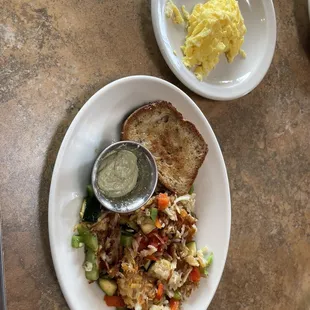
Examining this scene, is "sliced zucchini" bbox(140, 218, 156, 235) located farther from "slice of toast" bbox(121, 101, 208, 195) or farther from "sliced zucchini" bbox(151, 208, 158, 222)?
"slice of toast" bbox(121, 101, 208, 195)

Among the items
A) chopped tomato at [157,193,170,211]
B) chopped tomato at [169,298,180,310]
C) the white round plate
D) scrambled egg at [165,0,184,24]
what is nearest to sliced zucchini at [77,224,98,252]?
chopped tomato at [157,193,170,211]

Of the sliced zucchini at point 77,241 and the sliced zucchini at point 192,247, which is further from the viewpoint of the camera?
the sliced zucchini at point 192,247

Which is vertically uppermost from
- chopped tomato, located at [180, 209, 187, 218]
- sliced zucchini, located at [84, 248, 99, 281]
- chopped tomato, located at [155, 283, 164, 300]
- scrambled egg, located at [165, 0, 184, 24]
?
scrambled egg, located at [165, 0, 184, 24]

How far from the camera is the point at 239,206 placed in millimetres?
2215

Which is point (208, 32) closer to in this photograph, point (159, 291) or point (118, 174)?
point (118, 174)

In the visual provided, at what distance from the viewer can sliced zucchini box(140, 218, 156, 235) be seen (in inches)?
66.2

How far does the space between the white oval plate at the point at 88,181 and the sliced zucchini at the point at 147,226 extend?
22 cm

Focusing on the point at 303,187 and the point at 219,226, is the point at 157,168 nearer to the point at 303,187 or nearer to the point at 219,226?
the point at 219,226

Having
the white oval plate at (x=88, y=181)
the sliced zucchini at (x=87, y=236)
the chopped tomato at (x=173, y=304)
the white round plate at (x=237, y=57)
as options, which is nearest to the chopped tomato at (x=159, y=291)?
the chopped tomato at (x=173, y=304)

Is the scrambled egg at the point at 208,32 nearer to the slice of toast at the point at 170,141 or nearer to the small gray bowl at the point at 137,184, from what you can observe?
the slice of toast at the point at 170,141

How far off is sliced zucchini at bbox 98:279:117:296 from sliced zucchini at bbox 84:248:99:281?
4 centimetres

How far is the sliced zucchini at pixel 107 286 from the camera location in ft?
5.37

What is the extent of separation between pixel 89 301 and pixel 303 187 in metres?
1.29

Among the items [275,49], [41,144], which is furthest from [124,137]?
[275,49]
